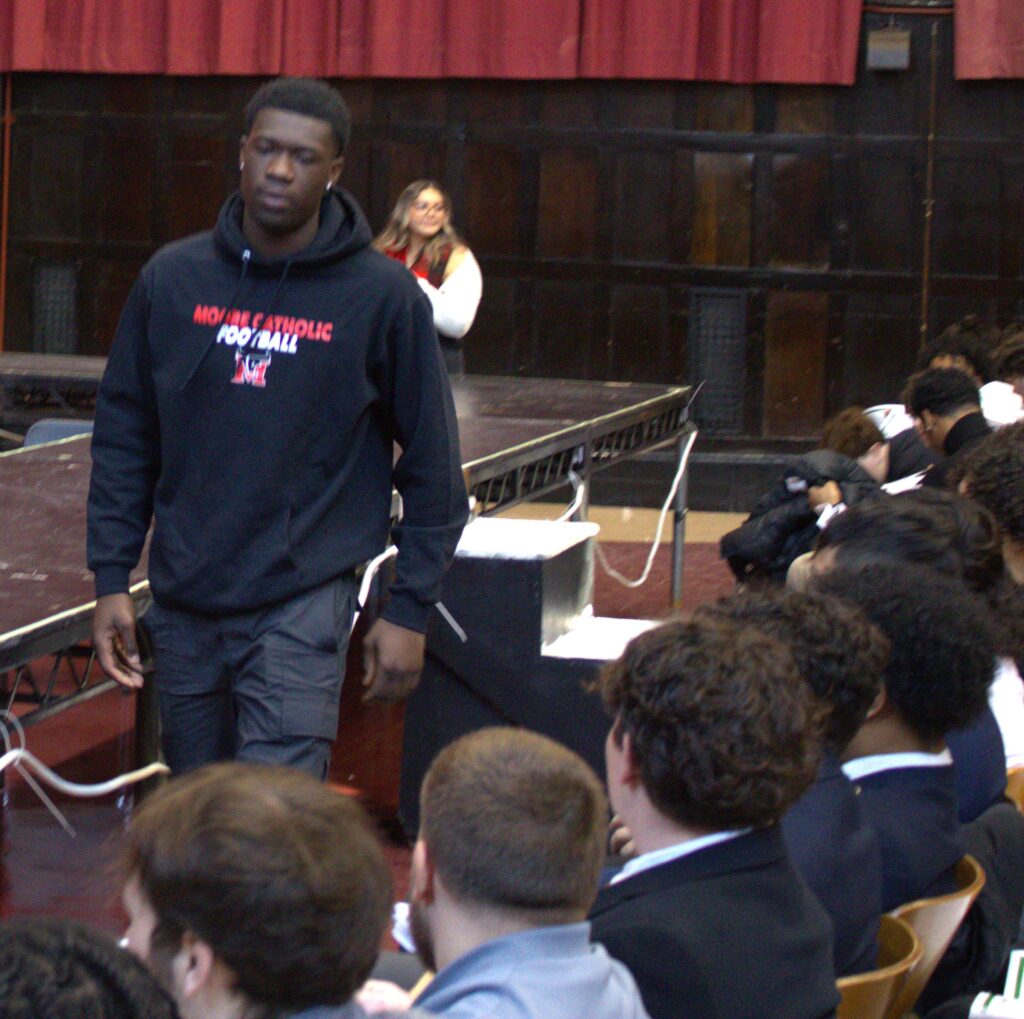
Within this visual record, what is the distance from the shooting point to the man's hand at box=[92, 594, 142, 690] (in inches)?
87.7

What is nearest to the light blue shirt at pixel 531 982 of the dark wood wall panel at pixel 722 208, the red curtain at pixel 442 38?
the red curtain at pixel 442 38

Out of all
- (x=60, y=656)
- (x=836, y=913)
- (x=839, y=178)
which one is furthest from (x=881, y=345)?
(x=836, y=913)

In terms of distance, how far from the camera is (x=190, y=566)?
2174 millimetres

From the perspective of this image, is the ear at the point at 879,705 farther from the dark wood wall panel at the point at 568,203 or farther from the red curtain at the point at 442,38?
the dark wood wall panel at the point at 568,203

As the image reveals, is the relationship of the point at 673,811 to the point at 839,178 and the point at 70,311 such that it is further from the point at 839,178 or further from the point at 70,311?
the point at 70,311

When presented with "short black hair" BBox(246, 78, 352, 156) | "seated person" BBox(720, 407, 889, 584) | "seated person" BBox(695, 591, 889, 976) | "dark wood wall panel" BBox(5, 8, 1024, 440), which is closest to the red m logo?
"short black hair" BBox(246, 78, 352, 156)

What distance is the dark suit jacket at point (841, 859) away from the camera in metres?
1.67

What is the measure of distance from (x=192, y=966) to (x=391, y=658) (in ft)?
3.64

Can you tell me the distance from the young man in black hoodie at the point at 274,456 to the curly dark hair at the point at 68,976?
3.99 ft

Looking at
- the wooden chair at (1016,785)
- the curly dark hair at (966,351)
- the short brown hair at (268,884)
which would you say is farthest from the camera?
the curly dark hair at (966,351)

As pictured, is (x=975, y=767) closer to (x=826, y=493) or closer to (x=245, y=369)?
(x=245, y=369)

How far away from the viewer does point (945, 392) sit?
13.9 feet

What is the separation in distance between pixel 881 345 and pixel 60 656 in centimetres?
592

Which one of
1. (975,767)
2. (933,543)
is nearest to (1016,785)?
(975,767)
